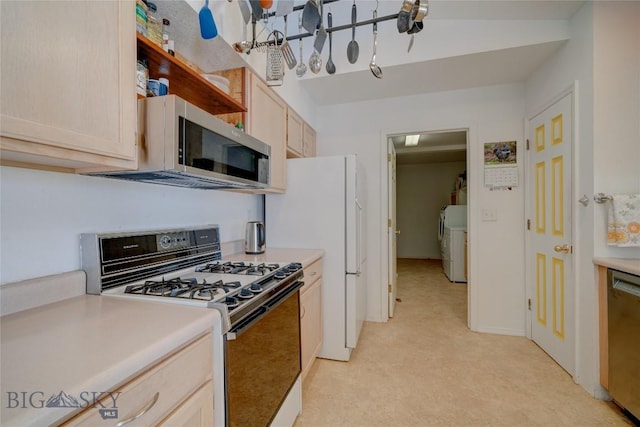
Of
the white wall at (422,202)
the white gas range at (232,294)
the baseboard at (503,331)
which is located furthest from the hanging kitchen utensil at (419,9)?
the white wall at (422,202)

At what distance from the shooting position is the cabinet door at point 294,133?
237 cm

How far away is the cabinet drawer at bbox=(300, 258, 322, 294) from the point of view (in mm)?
1802

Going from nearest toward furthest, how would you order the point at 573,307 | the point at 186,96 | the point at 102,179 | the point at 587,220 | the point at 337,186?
the point at 102,179
the point at 186,96
the point at 587,220
the point at 573,307
the point at 337,186

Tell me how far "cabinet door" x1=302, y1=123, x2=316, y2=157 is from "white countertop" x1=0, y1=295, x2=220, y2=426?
2080 mm

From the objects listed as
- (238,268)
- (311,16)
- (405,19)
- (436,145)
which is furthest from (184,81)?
(436,145)

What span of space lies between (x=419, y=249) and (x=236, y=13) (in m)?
6.31

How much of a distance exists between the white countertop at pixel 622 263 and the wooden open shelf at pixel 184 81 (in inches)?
89.8

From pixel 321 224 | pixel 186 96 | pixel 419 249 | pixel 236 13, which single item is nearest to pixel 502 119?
pixel 321 224

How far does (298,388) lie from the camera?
5.08 feet

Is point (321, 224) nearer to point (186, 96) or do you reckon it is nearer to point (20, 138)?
point (186, 96)

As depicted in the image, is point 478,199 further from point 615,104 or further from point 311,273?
point 311,273

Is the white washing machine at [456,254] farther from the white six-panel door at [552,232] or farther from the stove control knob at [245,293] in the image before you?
the stove control knob at [245,293]

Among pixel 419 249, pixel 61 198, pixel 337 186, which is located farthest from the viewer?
pixel 419 249

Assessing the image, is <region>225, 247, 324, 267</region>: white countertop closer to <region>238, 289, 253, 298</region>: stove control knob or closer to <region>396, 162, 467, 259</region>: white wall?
<region>238, 289, 253, 298</region>: stove control knob
